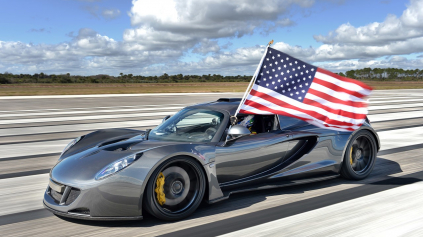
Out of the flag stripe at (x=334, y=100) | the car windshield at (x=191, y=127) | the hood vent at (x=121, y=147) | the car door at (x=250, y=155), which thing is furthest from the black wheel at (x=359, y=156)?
the hood vent at (x=121, y=147)

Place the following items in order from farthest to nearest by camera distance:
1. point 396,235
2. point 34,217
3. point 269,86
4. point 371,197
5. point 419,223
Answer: point 269,86, point 371,197, point 34,217, point 419,223, point 396,235

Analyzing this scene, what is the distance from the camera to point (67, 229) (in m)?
3.58

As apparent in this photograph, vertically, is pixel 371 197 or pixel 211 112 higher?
pixel 211 112

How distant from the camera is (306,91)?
489cm

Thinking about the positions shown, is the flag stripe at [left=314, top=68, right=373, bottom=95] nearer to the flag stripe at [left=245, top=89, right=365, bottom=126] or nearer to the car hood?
the flag stripe at [left=245, top=89, right=365, bottom=126]

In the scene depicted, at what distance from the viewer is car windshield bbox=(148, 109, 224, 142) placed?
4.44m

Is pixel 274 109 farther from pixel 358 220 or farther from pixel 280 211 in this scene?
pixel 358 220

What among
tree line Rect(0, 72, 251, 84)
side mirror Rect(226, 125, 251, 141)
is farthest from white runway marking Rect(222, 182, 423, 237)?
tree line Rect(0, 72, 251, 84)

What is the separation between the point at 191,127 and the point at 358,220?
2174mm

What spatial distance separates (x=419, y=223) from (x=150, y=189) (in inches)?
100.0

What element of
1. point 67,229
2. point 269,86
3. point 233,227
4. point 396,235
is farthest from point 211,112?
point 396,235

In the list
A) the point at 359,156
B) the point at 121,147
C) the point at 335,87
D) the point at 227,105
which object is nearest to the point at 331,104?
the point at 335,87

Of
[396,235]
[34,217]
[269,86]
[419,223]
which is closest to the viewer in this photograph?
[396,235]

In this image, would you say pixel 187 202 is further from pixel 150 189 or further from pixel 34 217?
pixel 34 217
